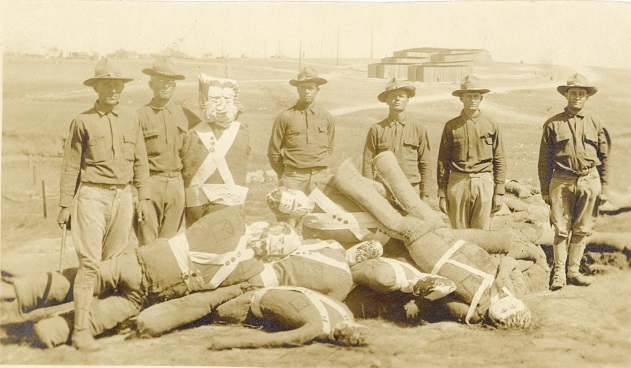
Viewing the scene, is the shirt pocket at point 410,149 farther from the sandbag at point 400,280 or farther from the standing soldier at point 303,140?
the sandbag at point 400,280

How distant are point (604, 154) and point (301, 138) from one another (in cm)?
310

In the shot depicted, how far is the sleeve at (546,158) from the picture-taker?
21.1ft

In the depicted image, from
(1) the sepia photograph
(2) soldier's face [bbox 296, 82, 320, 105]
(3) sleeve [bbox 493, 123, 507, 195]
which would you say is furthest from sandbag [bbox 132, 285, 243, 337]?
(3) sleeve [bbox 493, 123, 507, 195]

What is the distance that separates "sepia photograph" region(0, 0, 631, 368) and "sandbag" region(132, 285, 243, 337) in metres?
0.02

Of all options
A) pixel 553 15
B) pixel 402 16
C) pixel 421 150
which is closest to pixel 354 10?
pixel 402 16

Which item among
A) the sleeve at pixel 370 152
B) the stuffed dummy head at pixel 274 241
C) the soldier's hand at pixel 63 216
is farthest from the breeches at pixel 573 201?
the soldier's hand at pixel 63 216

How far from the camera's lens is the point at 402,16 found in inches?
271

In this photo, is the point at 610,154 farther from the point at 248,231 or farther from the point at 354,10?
the point at 248,231

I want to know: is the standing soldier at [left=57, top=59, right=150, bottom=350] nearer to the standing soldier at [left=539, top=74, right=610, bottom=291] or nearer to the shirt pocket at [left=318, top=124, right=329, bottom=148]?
the shirt pocket at [left=318, top=124, right=329, bottom=148]

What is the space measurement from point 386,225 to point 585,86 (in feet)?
8.26

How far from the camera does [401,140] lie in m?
6.48

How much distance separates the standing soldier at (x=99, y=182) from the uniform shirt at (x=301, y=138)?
1.55 metres

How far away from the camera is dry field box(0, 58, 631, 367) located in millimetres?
5008

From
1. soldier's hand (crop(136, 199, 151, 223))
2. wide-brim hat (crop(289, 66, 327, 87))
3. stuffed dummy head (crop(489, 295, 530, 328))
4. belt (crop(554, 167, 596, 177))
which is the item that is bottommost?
stuffed dummy head (crop(489, 295, 530, 328))
